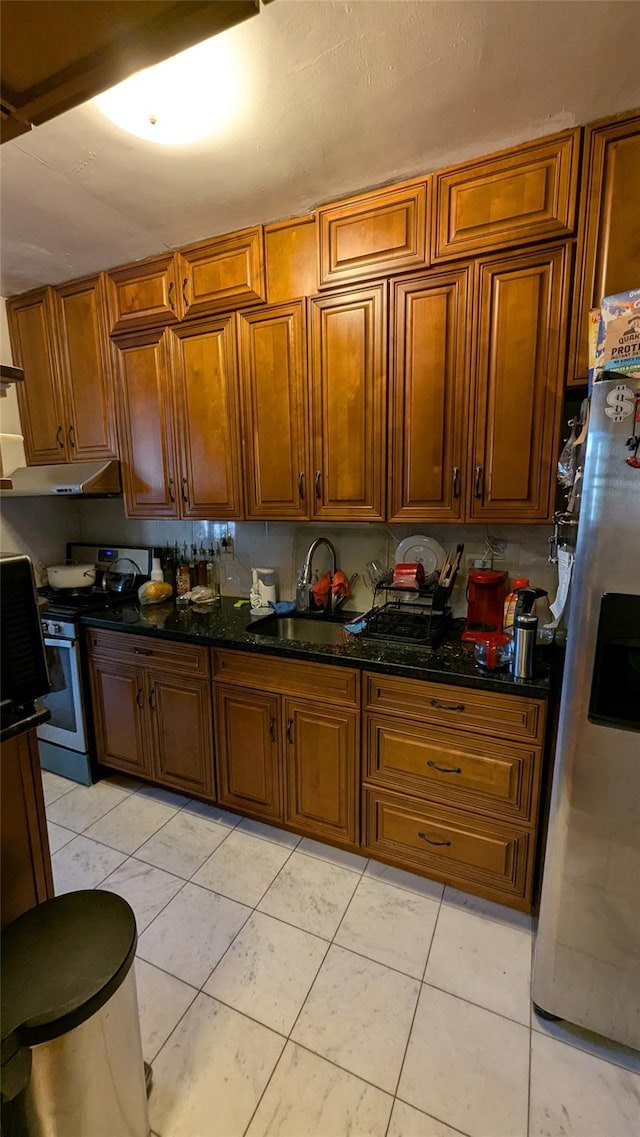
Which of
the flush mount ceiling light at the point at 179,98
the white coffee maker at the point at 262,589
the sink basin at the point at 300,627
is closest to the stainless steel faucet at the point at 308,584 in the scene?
the sink basin at the point at 300,627

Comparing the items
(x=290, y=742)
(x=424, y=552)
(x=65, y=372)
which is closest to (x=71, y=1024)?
(x=290, y=742)

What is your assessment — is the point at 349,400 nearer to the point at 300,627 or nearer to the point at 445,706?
the point at 300,627

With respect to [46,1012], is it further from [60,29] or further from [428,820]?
[60,29]

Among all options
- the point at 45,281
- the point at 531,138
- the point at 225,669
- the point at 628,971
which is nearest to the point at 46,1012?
the point at 225,669

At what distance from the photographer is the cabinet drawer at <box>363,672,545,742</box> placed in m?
1.47

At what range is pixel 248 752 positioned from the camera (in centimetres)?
201

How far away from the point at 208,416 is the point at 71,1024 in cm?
200

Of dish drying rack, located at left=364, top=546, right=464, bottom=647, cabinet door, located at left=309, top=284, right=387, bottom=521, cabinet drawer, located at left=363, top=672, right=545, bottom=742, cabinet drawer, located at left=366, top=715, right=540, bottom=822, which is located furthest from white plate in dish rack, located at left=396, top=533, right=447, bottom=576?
cabinet drawer, located at left=366, top=715, right=540, bottom=822

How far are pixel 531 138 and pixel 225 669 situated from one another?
2159 mm

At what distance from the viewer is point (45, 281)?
2.40 m

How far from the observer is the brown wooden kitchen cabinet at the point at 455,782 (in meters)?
1.51

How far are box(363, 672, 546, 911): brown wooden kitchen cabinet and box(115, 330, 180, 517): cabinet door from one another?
55.6 inches

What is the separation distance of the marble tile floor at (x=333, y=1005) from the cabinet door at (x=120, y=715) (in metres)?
0.39

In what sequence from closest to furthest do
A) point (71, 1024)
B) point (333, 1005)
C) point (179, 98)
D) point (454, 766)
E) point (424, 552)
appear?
point (71, 1024)
point (179, 98)
point (333, 1005)
point (454, 766)
point (424, 552)
